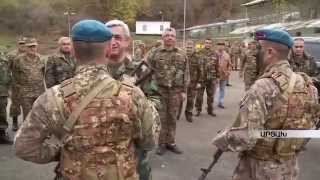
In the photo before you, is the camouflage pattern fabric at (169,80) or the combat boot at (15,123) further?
the combat boot at (15,123)

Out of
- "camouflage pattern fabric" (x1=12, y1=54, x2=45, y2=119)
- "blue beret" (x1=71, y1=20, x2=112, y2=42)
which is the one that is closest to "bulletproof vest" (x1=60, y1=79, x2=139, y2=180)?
"blue beret" (x1=71, y1=20, x2=112, y2=42)

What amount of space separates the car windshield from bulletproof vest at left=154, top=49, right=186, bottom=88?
381 centimetres

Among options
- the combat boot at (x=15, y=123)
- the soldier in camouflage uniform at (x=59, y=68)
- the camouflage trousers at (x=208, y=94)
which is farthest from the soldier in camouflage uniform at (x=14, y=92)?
the camouflage trousers at (x=208, y=94)

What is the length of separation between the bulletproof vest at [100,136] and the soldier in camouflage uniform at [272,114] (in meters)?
0.99

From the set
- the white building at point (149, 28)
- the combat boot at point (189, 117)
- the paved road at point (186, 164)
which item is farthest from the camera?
the white building at point (149, 28)

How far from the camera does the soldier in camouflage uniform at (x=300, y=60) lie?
26.9ft

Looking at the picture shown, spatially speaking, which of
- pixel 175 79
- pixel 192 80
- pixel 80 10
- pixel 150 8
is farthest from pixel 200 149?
pixel 150 8

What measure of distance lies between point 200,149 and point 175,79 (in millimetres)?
1330

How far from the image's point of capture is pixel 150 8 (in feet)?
245

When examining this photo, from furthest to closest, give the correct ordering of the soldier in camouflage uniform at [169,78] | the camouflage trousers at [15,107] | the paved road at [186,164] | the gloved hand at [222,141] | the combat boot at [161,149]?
the camouflage trousers at [15,107]
the combat boot at [161,149]
the soldier in camouflage uniform at [169,78]
the paved road at [186,164]
the gloved hand at [222,141]

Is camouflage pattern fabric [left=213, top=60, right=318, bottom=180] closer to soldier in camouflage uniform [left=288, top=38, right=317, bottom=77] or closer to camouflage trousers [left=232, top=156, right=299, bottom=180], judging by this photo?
camouflage trousers [left=232, top=156, right=299, bottom=180]

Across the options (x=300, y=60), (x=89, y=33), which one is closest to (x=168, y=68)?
(x=300, y=60)

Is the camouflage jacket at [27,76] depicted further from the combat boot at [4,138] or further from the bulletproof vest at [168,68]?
the bulletproof vest at [168,68]

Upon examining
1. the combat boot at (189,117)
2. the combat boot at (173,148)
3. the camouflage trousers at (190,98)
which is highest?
the camouflage trousers at (190,98)
